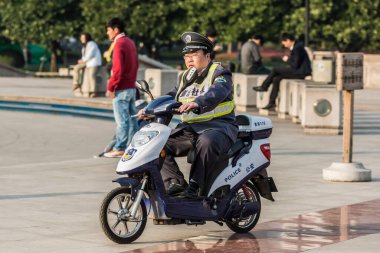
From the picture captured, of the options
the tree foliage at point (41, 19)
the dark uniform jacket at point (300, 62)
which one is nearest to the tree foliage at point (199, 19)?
the tree foliage at point (41, 19)

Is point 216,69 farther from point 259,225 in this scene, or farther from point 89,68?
point 89,68

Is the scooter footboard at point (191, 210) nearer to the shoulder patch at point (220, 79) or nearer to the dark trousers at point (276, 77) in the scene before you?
the shoulder patch at point (220, 79)

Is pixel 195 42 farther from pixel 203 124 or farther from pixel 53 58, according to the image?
pixel 53 58

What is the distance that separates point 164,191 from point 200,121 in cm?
71

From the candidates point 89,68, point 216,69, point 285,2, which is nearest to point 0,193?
point 216,69

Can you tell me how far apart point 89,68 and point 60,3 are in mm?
28199

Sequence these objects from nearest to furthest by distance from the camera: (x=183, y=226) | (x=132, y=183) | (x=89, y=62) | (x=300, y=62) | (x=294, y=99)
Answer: (x=132, y=183)
(x=183, y=226)
(x=294, y=99)
(x=300, y=62)
(x=89, y=62)

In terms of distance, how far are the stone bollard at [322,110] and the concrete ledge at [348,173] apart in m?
5.99

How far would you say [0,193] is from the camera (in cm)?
1205

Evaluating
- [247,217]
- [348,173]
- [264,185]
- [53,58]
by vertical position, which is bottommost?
[53,58]

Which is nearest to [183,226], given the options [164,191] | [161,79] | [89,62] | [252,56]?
[164,191]

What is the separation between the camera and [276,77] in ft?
74.8

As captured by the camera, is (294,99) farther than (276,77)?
No

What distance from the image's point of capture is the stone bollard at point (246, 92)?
80.7 feet
